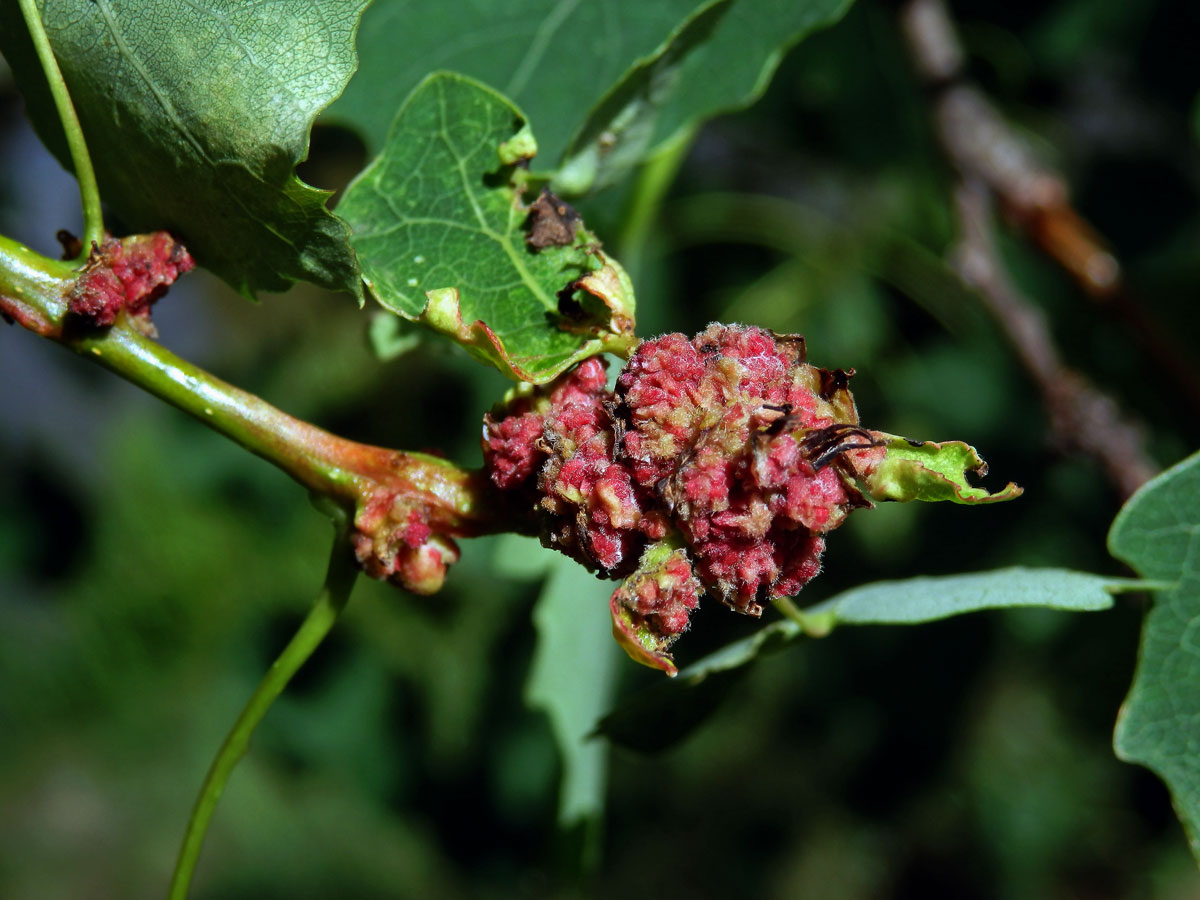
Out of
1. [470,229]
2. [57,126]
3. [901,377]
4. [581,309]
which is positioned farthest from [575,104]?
[901,377]

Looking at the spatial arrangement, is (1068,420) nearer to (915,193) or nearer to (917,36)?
(917,36)

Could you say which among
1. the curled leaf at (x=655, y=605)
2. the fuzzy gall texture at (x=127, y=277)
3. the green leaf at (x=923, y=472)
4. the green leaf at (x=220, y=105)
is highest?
the green leaf at (x=220, y=105)

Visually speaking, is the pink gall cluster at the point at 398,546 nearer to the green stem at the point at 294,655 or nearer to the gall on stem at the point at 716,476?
the green stem at the point at 294,655

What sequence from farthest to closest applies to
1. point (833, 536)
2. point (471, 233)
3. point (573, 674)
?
point (833, 536) < point (573, 674) < point (471, 233)

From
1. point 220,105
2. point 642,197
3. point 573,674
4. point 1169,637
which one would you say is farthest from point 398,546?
point 642,197

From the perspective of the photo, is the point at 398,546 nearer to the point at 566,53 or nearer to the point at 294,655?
the point at 294,655

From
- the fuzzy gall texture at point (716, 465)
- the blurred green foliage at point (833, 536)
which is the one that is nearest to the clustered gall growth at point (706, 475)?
the fuzzy gall texture at point (716, 465)
